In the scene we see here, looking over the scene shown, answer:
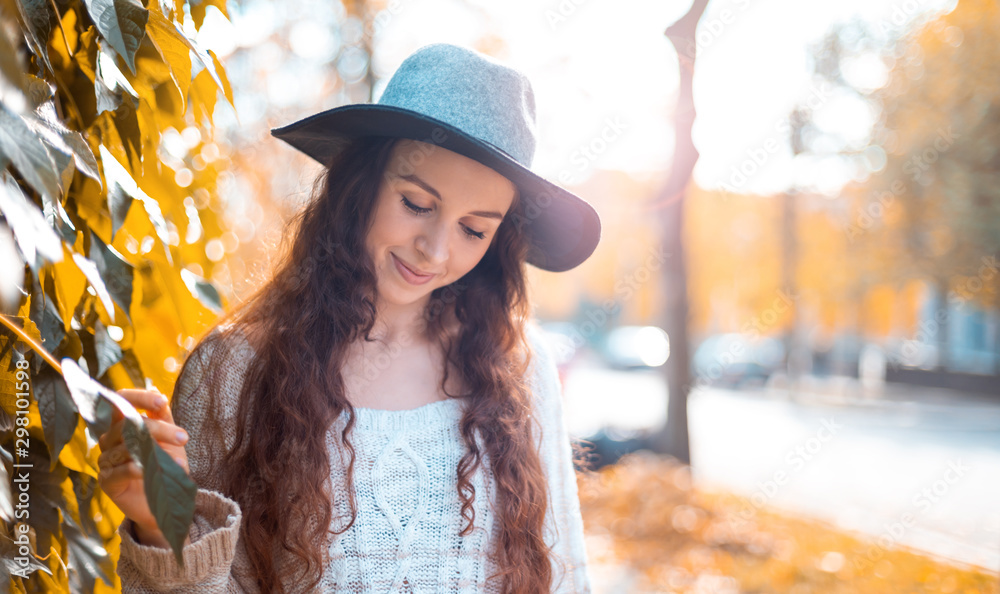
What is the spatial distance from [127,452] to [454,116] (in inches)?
40.3

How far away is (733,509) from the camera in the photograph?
6.37m

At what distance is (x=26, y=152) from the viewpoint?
62 cm

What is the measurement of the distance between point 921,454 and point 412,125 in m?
12.3

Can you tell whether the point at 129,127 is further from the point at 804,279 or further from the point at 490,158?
the point at 804,279

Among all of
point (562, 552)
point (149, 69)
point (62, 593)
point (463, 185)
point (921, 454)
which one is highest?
point (149, 69)

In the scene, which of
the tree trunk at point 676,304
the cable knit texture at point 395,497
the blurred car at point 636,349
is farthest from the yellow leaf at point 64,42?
the blurred car at point 636,349

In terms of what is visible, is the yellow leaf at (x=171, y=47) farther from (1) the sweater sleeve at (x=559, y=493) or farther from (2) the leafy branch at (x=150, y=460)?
(1) the sweater sleeve at (x=559, y=493)

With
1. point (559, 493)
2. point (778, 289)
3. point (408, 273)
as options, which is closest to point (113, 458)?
point (408, 273)

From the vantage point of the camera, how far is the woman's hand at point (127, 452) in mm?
1026

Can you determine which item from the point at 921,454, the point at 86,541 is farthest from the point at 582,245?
the point at 921,454

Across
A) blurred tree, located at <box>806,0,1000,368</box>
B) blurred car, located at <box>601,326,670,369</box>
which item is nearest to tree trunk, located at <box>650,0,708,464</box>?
blurred tree, located at <box>806,0,1000,368</box>

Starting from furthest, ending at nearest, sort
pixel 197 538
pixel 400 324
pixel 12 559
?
pixel 400 324
pixel 197 538
pixel 12 559

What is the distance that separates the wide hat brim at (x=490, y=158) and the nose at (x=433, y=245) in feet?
0.64

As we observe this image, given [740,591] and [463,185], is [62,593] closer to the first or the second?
[463,185]
